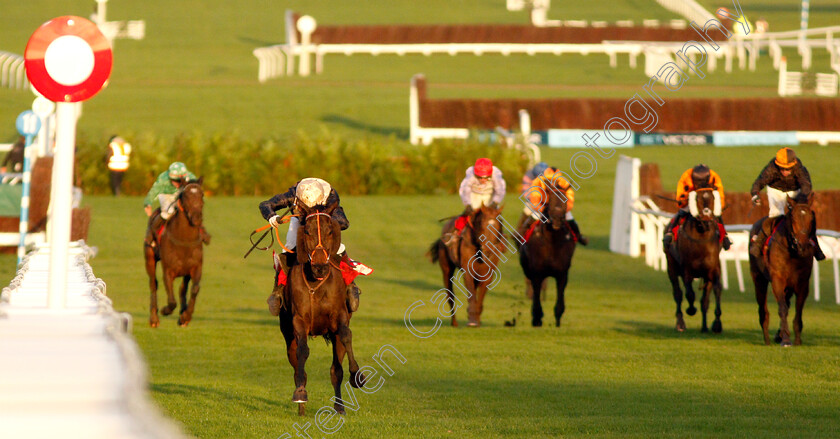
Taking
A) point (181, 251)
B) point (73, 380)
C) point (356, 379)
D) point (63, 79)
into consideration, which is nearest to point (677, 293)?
point (181, 251)

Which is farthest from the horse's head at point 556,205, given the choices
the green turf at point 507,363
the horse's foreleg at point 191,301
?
the horse's foreleg at point 191,301

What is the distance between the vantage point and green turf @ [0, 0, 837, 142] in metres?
32.6

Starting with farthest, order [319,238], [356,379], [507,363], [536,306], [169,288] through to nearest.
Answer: [536,306], [169,288], [507,363], [356,379], [319,238]

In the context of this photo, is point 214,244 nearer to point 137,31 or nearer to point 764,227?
point 764,227

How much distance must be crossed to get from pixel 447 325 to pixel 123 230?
9596 mm

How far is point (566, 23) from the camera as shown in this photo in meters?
49.9

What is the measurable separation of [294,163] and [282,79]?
49.2 ft

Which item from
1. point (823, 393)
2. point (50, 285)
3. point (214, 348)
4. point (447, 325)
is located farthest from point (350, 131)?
point (50, 285)

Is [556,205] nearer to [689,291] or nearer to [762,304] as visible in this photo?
[689,291]

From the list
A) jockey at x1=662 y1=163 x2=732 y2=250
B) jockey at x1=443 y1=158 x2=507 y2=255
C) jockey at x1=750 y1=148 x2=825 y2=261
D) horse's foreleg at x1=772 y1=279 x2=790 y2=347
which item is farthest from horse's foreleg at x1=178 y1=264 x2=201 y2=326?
horse's foreleg at x1=772 y1=279 x2=790 y2=347

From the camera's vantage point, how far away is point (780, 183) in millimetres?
12336

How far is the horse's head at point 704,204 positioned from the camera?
42.4 feet

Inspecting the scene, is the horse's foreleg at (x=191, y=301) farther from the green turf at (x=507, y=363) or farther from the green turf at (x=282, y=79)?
the green turf at (x=282, y=79)

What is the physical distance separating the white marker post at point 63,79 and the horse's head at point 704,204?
29.6ft
